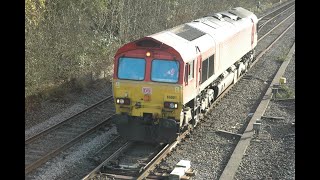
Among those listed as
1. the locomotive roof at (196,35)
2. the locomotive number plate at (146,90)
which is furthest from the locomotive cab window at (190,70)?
the locomotive number plate at (146,90)

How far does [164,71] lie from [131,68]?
853 mm

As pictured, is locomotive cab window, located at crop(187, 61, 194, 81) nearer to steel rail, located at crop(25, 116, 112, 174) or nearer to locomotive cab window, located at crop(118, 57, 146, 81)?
locomotive cab window, located at crop(118, 57, 146, 81)

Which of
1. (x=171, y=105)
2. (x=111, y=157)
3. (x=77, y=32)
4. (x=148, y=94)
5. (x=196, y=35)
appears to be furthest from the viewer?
(x=77, y=32)

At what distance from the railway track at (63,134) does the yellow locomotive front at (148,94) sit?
65.5 inches

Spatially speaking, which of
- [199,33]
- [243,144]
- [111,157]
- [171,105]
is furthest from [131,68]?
[243,144]

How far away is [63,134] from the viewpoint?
12906mm

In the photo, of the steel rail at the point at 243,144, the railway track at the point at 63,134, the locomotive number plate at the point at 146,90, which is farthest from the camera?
the locomotive number plate at the point at 146,90

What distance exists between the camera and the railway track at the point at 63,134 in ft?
36.6

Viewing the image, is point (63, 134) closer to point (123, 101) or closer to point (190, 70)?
point (123, 101)

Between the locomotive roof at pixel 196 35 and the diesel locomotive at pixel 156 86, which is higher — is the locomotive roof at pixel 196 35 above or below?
above

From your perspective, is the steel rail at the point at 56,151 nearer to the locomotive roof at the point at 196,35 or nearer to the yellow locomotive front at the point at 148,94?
the yellow locomotive front at the point at 148,94
